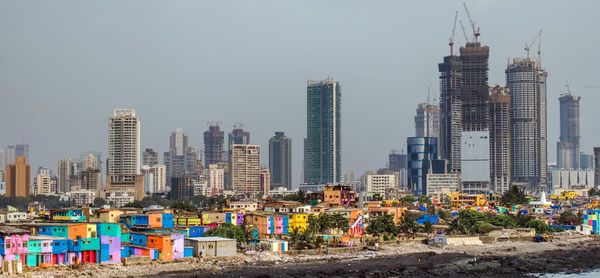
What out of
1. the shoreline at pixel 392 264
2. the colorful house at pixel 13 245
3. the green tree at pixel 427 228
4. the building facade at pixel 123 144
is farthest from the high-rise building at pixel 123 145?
the colorful house at pixel 13 245

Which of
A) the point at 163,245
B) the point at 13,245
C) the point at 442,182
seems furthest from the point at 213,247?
the point at 442,182

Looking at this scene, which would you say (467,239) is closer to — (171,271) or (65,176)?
(171,271)

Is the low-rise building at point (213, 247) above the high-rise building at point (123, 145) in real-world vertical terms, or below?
below

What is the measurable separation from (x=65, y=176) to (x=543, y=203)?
370 feet

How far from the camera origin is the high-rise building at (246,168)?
19125 cm

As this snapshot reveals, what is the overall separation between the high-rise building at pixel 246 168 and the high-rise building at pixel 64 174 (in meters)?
31.6

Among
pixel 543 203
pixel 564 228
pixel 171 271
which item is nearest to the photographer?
pixel 171 271

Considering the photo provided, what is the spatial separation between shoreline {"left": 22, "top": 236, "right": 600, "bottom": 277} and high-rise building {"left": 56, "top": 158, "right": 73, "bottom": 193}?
130 m

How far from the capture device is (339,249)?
2223 inches

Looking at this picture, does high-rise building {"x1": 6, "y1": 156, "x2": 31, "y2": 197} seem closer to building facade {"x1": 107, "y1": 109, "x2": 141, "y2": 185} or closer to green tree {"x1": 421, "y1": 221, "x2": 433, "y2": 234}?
building facade {"x1": 107, "y1": 109, "x2": 141, "y2": 185}

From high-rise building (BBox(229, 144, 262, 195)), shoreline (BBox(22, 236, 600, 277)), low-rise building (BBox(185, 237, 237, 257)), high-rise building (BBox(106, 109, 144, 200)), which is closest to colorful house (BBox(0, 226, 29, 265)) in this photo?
shoreline (BBox(22, 236, 600, 277))

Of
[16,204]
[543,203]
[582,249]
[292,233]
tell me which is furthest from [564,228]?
[16,204]

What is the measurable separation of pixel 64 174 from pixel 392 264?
147 m

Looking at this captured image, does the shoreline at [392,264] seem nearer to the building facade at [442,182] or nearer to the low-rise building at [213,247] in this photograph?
the low-rise building at [213,247]
